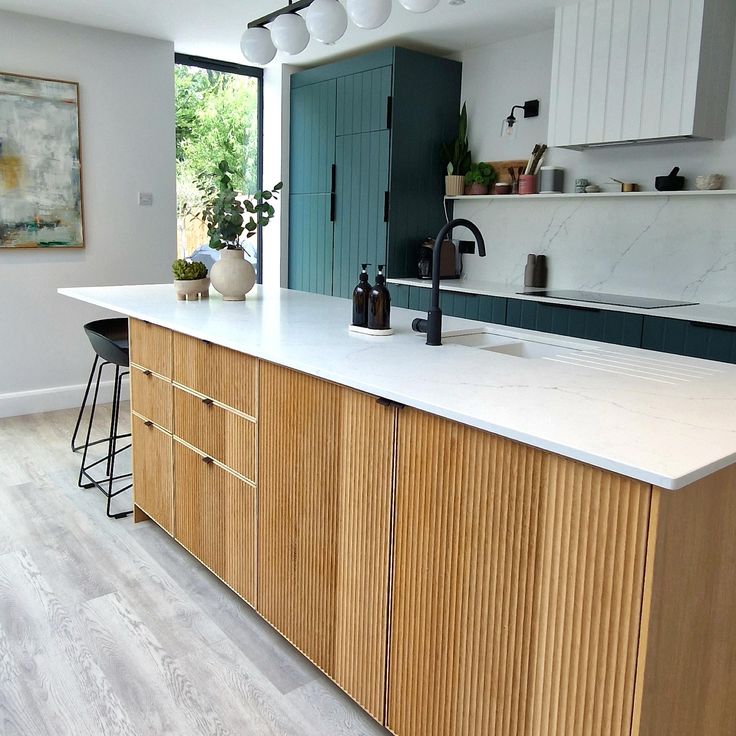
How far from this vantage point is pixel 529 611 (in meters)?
1.32

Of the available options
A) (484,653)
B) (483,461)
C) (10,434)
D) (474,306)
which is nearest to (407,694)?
(484,653)

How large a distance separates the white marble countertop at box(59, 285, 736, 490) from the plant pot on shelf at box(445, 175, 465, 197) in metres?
2.66

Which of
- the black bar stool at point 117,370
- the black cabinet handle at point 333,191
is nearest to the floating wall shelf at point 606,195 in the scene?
the black cabinet handle at point 333,191

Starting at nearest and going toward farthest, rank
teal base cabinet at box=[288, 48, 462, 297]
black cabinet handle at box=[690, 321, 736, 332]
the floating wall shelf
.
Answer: black cabinet handle at box=[690, 321, 736, 332] → the floating wall shelf → teal base cabinet at box=[288, 48, 462, 297]

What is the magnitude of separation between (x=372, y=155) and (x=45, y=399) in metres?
2.75

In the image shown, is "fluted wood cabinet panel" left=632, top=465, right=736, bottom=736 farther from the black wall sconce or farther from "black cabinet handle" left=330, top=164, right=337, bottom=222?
"black cabinet handle" left=330, top=164, right=337, bottom=222

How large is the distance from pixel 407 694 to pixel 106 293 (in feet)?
7.66

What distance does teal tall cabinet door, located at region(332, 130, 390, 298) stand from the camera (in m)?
4.98

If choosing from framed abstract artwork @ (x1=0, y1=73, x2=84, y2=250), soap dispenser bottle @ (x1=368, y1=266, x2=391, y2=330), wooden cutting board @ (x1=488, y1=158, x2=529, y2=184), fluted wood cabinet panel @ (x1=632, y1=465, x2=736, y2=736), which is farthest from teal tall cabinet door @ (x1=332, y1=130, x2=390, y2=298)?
fluted wood cabinet panel @ (x1=632, y1=465, x2=736, y2=736)

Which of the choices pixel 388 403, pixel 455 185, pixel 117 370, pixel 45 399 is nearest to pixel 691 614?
pixel 388 403

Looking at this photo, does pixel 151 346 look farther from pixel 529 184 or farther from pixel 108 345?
pixel 529 184

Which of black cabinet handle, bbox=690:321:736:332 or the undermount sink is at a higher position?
the undermount sink

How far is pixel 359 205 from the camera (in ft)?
17.0

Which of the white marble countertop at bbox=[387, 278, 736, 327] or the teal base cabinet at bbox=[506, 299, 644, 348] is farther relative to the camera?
the teal base cabinet at bbox=[506, 299, 644, 348]
